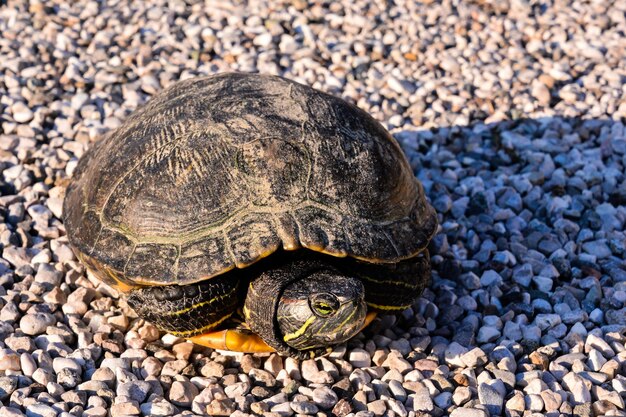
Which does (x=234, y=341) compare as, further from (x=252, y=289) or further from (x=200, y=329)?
(x=252, y=289)

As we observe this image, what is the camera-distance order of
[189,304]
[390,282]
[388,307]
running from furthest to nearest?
[388,307] < [390,282] < [189,304]

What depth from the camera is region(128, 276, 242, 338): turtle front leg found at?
4105 millimetres

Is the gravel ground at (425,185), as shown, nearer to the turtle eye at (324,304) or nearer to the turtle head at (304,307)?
the turtle head at (304,307)

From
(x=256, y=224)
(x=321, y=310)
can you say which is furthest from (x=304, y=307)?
(x=256, y=224)

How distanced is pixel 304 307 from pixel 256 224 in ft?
1.65

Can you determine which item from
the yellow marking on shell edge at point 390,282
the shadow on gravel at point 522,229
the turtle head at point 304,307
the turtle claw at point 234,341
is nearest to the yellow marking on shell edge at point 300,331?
the turtle head at point 304,307

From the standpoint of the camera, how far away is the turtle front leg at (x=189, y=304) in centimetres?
411

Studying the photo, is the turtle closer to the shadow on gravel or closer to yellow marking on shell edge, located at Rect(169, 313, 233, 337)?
yellow marking on shell edge, located at Rect(169, 313, 233, 337)

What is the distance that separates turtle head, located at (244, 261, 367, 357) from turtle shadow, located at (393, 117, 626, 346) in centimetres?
90

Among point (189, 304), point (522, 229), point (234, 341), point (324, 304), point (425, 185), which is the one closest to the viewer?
point (324, 304)

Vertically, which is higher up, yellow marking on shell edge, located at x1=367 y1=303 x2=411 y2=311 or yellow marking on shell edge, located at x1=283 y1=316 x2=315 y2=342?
yellow marking on shell edge, located at x1=283 y1=316 x2=315 y2=342

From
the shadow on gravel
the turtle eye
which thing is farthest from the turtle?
the shadow on gravel

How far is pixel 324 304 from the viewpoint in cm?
390

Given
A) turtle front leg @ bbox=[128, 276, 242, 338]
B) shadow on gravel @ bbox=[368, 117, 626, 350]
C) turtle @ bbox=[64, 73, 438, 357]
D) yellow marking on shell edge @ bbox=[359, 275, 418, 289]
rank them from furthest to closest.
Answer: shadow on gravel @ bbox=[368, 117, 626, 350] → yellow marking on shell edge @ bbox=[359, 275, 418, 289] → turtle front leg @ bbox=[128, 276, 242, 338] → turtle @ bbox=[64, 73, 438, 357]
